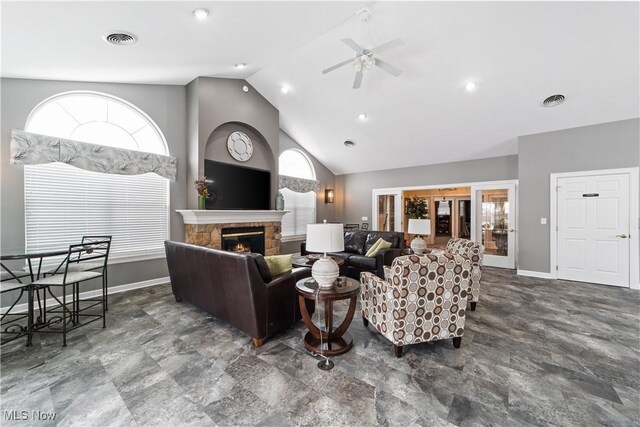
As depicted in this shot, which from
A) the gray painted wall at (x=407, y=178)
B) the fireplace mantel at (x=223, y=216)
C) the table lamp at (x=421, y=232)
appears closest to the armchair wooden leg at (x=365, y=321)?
the table lamp at (x=421, y=232)

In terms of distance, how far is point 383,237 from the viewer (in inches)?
205

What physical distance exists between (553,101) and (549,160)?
117 centimetres

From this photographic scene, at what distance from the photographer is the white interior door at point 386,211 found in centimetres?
753

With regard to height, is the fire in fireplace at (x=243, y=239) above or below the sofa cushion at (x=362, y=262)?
above

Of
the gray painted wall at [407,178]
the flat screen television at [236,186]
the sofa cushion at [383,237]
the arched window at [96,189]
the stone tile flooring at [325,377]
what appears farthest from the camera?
the gray painted wall at [407,178]

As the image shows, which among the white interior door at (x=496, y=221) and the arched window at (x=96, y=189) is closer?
the arched window at (x=96, y=189)

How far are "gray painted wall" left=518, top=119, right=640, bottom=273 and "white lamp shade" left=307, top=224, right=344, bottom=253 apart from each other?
4.81 meters

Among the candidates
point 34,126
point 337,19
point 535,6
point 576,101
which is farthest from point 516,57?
point 34,126

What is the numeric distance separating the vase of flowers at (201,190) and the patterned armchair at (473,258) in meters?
4.03

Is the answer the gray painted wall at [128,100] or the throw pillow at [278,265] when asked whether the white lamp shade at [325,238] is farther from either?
the gray painted wall at [128,100]

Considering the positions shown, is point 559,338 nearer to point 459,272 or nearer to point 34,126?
point 459,272

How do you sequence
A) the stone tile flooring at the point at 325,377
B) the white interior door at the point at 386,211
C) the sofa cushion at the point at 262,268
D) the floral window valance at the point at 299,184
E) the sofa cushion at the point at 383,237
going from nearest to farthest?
the stone tile flooring at the point at 325,377, the sofa cushion at the point at 262,268, the sofa cushion at the point at 383,237, the floral window valance at the point at 299,184, the white interior door at the point at 386,211

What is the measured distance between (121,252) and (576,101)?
7612 millimetres

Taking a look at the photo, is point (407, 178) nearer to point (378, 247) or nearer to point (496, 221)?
point (496, 221)
